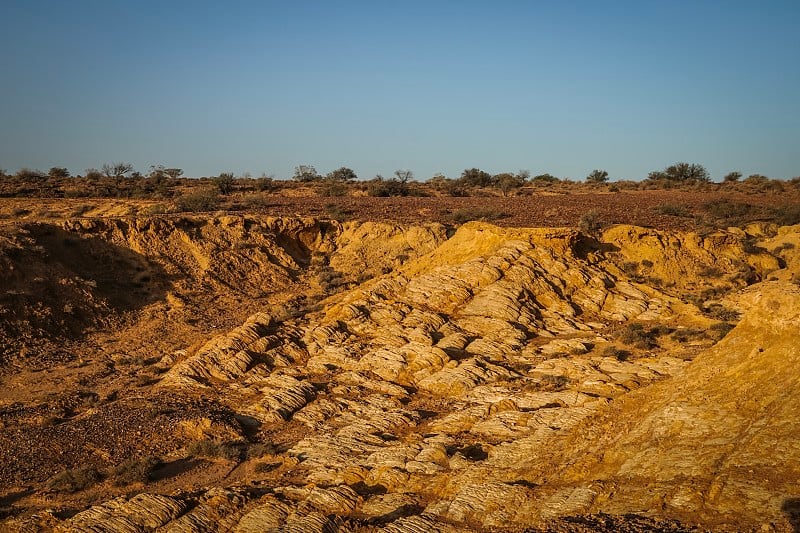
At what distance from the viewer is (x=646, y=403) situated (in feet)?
32.9

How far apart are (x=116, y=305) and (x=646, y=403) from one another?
708 inches

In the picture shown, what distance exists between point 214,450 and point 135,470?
58.6 inches

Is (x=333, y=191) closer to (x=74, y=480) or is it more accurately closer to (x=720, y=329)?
(x=720, y=329)

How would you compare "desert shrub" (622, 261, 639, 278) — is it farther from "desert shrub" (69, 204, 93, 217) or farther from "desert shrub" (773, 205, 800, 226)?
"desert shrub" (69, 204, 93, 217)

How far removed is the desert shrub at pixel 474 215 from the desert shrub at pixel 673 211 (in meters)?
8.01

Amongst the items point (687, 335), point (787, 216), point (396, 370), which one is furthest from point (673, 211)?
point (396, 370)

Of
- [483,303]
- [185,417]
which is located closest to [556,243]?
[483,303]

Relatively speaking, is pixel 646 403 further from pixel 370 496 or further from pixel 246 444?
pixel 246 444

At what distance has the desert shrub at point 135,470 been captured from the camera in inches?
439

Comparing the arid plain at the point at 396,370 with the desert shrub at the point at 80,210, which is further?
the desert shrub at the point at 80,210

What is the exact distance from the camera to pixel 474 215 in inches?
1213

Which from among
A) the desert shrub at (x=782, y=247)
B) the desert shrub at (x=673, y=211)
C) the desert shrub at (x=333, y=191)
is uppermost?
the desert shrub at (x=333, y=191)

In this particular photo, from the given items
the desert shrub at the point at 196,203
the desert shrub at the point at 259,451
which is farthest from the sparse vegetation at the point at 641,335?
the desert shrub at the point at 196,203

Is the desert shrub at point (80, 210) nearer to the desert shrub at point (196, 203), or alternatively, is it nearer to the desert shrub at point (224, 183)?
the desert shrub at point (196, 203)
